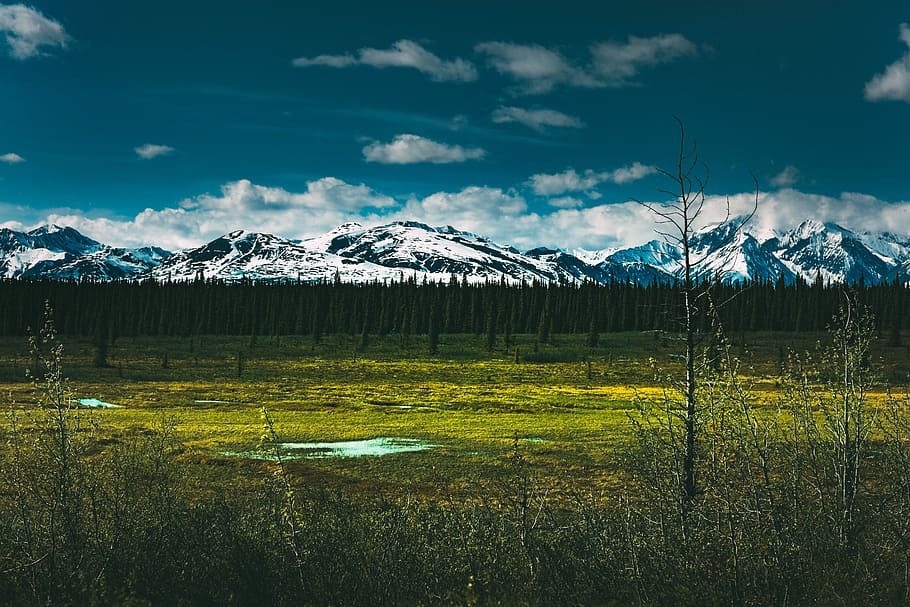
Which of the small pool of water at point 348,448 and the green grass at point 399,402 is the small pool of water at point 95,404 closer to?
the green grass at point 399,402

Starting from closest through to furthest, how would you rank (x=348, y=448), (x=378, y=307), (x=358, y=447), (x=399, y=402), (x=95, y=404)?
(x=348, y=448) → (x=358, y=447) → (x=95, y=404) → (x=399, y=402) → (x=378, y=307)

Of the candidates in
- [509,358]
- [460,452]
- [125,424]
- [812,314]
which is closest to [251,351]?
[509,358]

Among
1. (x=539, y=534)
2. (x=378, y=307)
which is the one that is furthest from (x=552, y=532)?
(x=378, y=307)

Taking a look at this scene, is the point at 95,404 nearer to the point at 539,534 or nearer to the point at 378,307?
the point at 539,534

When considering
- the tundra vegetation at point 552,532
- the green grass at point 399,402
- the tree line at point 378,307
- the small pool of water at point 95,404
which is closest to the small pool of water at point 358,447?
the green grass at point 399,402

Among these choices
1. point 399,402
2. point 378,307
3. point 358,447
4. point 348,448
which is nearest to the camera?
point 348,448

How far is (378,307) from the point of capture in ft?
497

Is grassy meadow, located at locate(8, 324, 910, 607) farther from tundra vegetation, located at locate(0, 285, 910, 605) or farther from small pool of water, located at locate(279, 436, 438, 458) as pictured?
small pool of water, located at locate(279, 436, 438, 458)

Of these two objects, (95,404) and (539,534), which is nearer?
(539,534)

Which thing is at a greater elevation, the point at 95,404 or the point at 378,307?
the point at 378,307

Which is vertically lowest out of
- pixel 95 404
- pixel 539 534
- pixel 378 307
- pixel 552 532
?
pixel 95 404

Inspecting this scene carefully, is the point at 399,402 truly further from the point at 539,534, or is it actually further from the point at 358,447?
the point at 539,534

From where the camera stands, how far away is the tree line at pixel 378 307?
432 feet

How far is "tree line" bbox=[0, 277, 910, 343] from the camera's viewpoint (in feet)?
432
